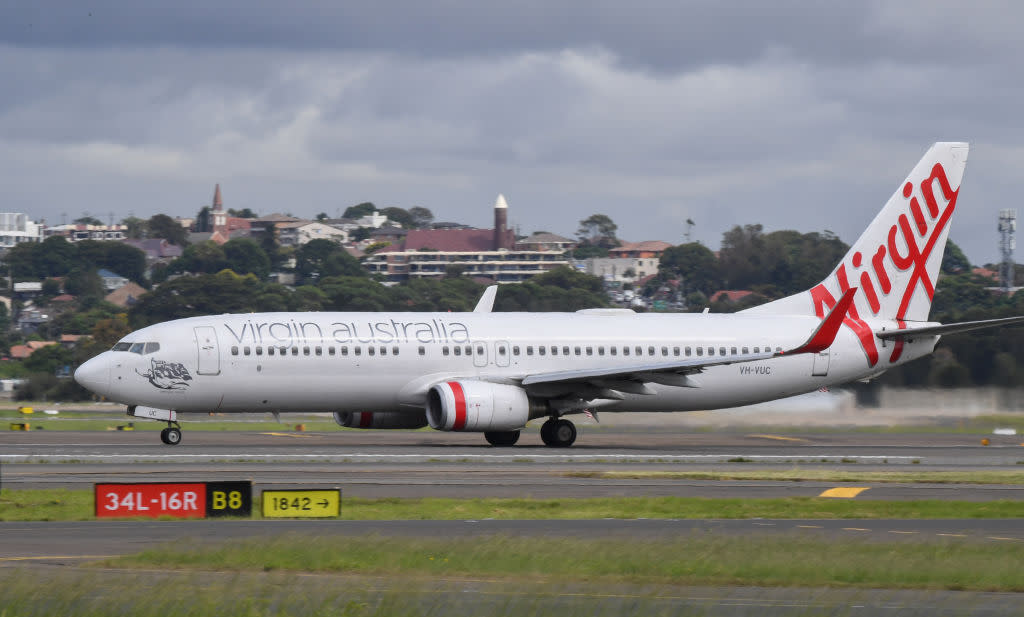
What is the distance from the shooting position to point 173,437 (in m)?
42.1

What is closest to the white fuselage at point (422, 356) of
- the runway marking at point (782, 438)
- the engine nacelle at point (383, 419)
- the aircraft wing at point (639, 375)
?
the engine nacelle at point (383, 419)

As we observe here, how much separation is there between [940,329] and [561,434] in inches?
498

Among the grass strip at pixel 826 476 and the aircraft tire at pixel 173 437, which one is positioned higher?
the aircraft tire at pixel 173 437

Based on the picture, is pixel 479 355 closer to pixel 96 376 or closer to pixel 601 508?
pixel 96 376

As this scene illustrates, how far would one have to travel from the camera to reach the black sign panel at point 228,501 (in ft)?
80.1

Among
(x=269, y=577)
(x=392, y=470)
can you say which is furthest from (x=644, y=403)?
(x=269, y=577)

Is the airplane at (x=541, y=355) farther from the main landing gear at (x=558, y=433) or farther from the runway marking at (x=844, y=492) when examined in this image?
the runway marking at (x=844, y=492)

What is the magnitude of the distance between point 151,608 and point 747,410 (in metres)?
39.4

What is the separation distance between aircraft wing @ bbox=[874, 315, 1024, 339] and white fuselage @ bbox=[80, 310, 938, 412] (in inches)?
24.0

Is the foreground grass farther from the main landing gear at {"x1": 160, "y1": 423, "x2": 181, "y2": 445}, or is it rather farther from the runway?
the main landing gear at {"x1": 160, "y1": 423, "x2": 181, "y2": 445}

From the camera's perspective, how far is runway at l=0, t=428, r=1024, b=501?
30250 mm

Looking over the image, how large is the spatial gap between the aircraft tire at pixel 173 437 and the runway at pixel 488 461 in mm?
410

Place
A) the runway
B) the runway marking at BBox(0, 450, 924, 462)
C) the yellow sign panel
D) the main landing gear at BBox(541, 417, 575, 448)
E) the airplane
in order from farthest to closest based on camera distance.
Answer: the main landing gear at BBox(541, 417, 575, 448)
the airplane
the runway marking at BBox(0, 450, 924, 462)
the runway
the yellow sign panel

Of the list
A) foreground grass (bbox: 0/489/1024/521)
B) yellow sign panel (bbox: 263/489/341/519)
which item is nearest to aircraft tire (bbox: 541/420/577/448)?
foreground grass (bbox: 0/489/1024/521)
